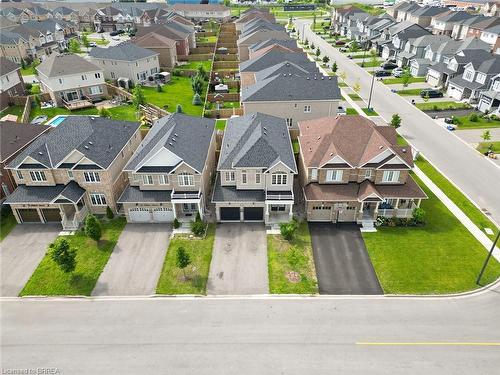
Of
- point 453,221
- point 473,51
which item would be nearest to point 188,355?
point 453,221

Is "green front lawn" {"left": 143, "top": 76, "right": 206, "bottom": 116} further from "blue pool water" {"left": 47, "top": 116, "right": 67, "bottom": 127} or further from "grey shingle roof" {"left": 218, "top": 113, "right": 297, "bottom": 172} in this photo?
"grey shingle roof" {"left": 218, "top": 113, "right": 297, "bottom": 172}

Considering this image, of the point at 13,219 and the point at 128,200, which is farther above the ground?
the point at 128,200

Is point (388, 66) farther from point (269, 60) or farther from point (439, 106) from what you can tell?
point (269, 60)

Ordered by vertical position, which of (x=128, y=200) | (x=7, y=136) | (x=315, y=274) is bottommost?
(x=315, y=274)

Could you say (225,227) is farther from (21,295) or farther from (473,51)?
(473,51)

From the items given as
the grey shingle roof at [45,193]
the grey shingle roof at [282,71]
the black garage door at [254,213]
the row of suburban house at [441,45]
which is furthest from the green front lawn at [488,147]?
the grey shingle roof at [45,193]

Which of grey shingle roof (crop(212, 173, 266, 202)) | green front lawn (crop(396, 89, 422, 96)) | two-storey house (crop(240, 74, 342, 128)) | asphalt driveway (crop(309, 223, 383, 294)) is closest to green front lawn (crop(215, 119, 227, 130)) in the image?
two-storey house (crop(240, 74, 342, 128))
